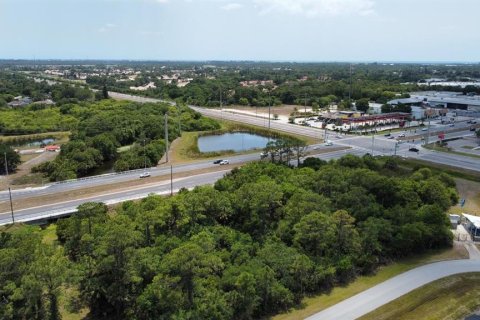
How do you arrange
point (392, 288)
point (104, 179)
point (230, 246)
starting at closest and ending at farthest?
point (392, 288), point (230, 246), point (104, 179)

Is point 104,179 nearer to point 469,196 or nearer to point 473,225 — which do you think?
point 473,225

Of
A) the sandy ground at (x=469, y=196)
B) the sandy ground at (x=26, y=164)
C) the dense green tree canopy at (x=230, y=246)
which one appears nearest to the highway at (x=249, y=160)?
the sandy ground at (x=26, y=164)

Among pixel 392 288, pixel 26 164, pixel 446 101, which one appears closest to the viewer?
pixel 392 288

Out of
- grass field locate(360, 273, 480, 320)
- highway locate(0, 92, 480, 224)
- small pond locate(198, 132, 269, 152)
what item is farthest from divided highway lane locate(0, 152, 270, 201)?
grass field locate(360, 273, 480, 320)

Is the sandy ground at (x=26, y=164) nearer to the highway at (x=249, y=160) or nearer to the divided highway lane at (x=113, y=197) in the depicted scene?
the highway at (x=249, y=160)

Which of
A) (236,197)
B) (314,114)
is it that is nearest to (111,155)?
(236,197)

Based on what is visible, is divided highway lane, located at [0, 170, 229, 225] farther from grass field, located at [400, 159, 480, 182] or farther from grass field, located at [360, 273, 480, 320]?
grass field, located at [400, 159, 480, 182]

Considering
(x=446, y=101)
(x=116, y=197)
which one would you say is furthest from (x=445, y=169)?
(x=446, y=101)
